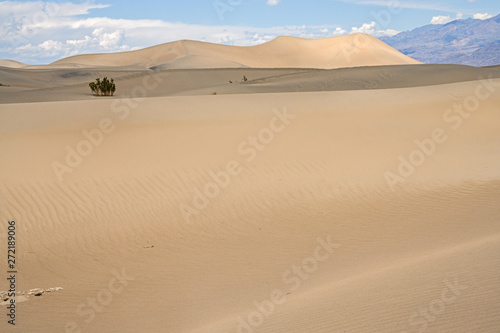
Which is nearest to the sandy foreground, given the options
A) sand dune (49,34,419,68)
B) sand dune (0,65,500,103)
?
sand dune (0,65,500,103)

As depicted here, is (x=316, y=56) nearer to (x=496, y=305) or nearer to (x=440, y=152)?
(x=440, y=152)

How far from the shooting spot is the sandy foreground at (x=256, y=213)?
15.7 ft

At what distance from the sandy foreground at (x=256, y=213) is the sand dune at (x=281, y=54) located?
258 feet

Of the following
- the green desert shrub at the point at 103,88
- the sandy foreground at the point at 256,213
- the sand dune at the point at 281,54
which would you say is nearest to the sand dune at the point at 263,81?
the green desert shrub at the point at 103,88

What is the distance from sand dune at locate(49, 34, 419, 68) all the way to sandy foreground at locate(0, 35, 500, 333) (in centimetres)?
7876

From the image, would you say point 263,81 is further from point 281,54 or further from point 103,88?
point 281,54

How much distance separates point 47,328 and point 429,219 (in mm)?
5784

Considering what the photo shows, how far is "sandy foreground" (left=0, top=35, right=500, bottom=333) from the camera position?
188 inches

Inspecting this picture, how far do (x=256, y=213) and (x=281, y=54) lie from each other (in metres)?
96.0

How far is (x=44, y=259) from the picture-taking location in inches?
288

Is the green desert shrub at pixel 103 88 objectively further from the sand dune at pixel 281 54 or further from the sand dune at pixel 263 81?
the sand dune at pixel 281 54

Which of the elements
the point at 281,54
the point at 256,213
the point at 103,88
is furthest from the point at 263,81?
the point at 281,54

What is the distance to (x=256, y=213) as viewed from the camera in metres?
8.92

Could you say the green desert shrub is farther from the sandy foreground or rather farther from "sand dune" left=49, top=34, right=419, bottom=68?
"sand dune" left=49, top=34, right=419, bottom=68
